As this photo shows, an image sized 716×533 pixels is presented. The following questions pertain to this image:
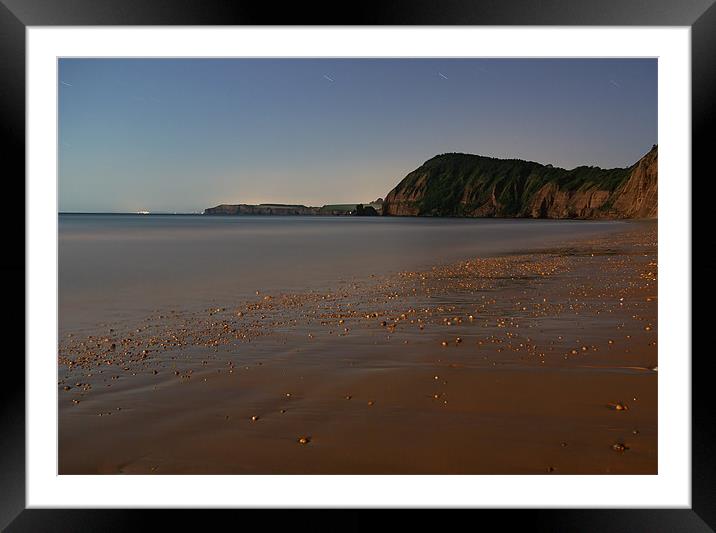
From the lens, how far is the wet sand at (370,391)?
2.25 meters

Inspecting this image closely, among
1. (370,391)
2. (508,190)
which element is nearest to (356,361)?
(370,391)

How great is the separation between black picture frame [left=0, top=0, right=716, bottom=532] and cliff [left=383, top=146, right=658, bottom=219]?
3400 centimetres

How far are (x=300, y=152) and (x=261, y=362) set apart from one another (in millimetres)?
51935

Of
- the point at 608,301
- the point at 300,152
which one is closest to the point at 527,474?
the point at 608,301

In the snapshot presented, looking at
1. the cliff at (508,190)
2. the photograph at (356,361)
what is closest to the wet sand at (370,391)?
the photograph at (356,361)

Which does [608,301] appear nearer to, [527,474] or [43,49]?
[527,474]

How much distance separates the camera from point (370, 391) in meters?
2.79

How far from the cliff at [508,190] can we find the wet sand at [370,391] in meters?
32.7

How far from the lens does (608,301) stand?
4.71m


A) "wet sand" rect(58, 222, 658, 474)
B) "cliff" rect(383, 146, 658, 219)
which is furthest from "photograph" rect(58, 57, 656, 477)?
"cliff" rect(383, 146, 658, 219)

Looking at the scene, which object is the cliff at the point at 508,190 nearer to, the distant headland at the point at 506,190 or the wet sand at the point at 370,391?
the distant headland at the point at 506,190

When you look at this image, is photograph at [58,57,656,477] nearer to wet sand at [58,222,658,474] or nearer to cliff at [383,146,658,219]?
wet sand at [58,222,658,474]

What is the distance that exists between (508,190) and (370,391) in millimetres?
48906

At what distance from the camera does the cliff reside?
3931 cm
